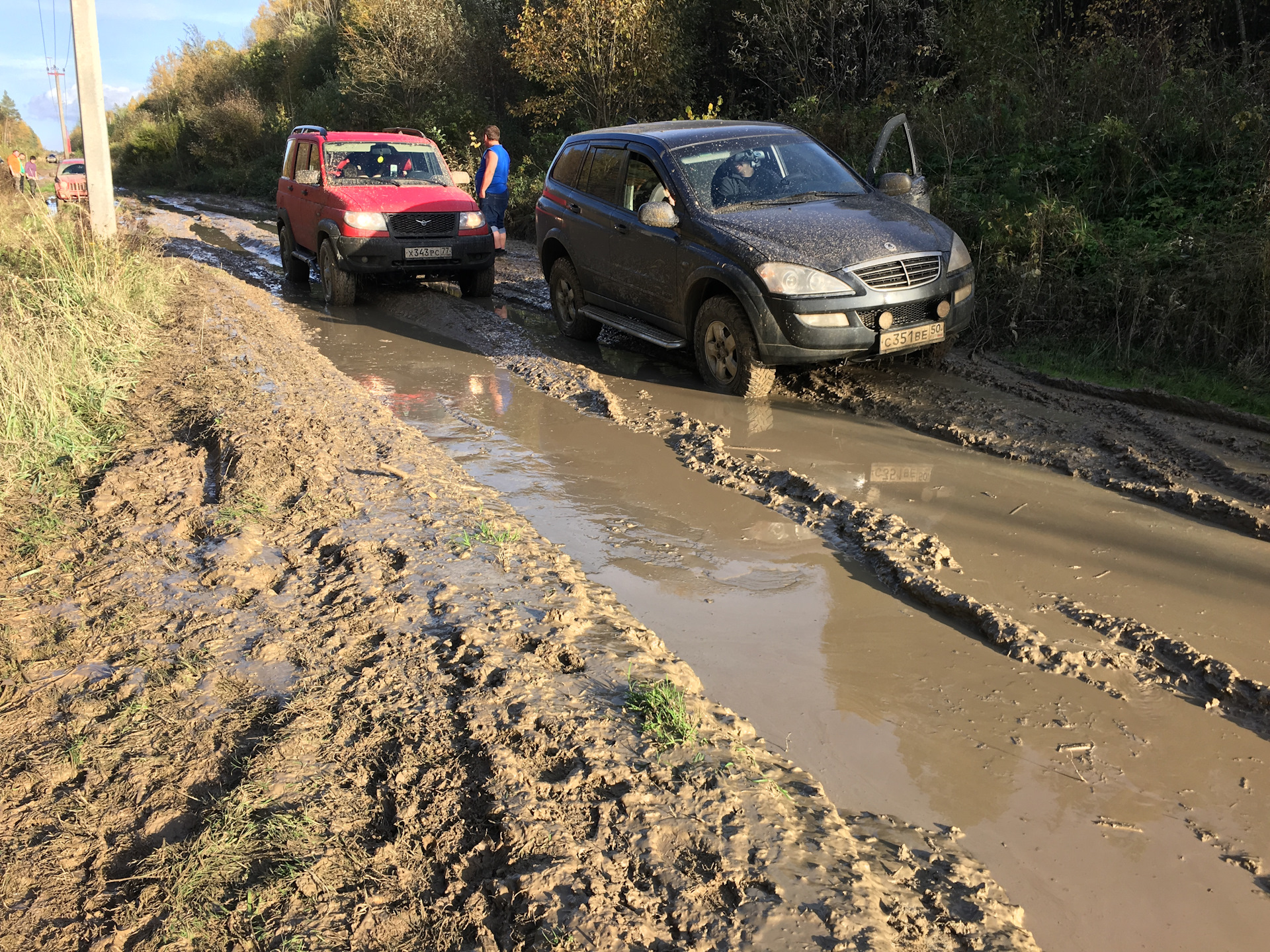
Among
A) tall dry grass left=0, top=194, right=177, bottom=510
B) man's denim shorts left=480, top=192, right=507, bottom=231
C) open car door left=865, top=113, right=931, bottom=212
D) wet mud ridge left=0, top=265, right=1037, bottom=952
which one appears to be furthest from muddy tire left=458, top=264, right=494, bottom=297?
wet mud ridge left=0, top=265, right=1037, bottom=952

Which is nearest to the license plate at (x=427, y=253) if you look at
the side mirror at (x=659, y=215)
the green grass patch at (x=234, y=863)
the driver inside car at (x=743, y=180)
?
the side mirror at (x=659, y=215)

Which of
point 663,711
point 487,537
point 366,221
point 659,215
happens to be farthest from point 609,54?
point 663,711

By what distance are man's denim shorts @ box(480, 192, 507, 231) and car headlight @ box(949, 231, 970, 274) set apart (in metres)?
8.40

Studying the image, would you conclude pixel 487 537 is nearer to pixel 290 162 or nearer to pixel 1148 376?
pixel 1148 376

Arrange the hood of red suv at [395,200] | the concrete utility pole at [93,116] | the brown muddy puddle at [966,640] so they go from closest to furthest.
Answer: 1. the brown muddy puddle at [966,640]
2. the hood of red suv at [395,200]
3. the concrete utility pole at [93,116]

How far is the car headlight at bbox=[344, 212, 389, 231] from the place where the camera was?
1109cm

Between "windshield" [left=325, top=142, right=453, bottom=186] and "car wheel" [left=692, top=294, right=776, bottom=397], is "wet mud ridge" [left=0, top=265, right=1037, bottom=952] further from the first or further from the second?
"windshield" [left=325, top=142, right=453, bottom=186]

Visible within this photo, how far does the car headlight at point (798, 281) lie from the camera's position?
657 centimetres

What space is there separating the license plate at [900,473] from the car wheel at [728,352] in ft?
4.76

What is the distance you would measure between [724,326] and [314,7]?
50523 mm

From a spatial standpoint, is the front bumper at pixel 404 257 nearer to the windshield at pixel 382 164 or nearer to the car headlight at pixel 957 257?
the windshield at pixel 382 164

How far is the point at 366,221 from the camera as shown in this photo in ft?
36.4

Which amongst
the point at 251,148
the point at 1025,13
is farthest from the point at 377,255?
the point at 251,148

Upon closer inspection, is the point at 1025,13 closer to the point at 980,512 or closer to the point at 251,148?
the point at 980,512
